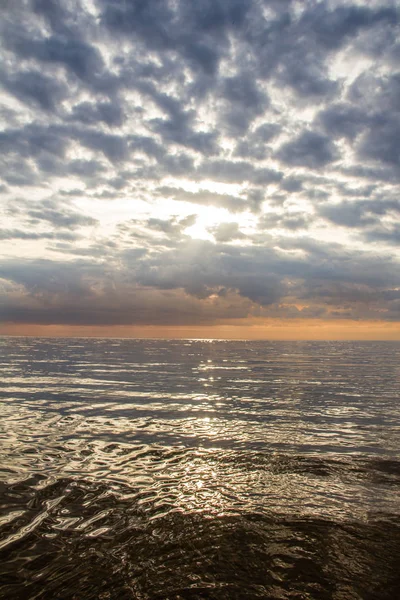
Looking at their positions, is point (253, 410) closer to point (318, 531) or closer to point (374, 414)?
point (374, 414)

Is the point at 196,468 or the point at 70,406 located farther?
the point at 70,406

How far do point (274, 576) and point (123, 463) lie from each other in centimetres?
756

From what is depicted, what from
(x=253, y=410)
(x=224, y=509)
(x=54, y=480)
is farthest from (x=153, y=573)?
(x=253, y=410)

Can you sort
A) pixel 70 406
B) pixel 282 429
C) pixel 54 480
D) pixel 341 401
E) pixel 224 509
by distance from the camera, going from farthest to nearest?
pixel 341 401, pixel 70 406, pixel 282 429, pixel 54 480, pixel 224 509

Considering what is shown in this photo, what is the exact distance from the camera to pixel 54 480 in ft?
36.7

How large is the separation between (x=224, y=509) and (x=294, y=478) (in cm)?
335

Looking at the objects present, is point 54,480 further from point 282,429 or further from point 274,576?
point 282,429

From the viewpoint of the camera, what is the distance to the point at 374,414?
22.3 metres

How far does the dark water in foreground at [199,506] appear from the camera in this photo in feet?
21.7

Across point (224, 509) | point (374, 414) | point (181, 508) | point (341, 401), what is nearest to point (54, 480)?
point (181, 508)

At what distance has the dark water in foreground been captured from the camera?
21.7 feet

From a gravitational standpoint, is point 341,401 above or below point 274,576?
below

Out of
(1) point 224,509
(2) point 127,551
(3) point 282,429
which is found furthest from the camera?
(3) point 282,429

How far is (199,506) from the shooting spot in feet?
31.3
